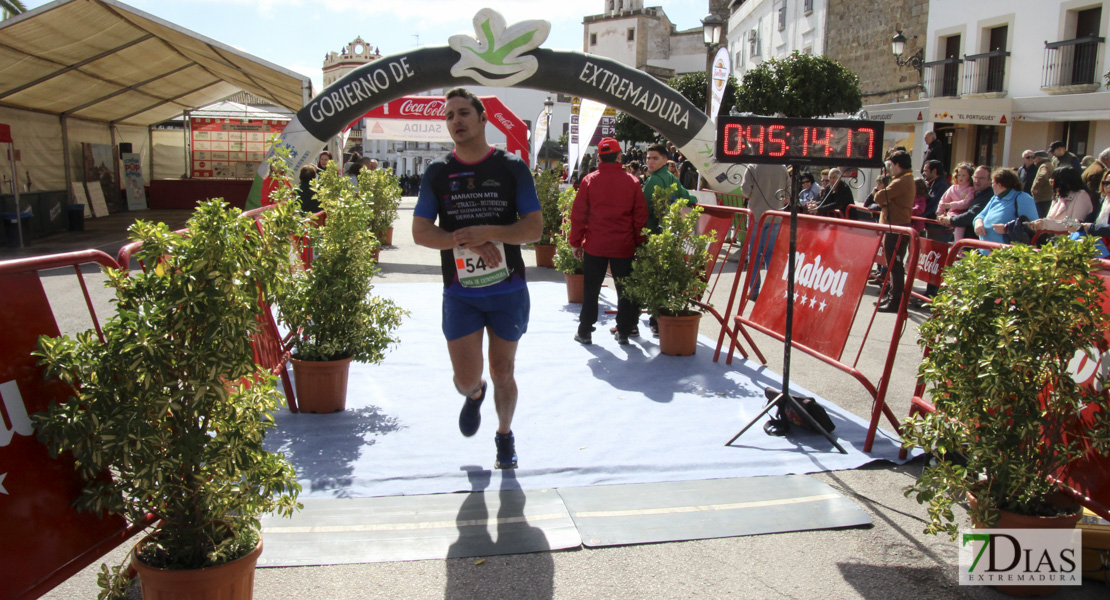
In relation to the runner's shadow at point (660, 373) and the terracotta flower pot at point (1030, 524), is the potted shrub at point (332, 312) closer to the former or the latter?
the runner's shadow at point (660, 373)

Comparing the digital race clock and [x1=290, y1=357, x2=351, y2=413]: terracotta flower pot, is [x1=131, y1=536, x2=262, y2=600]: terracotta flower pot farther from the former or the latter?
the digital race clock

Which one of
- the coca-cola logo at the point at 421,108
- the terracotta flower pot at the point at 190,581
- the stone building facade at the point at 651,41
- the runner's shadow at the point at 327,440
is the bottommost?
the runner's shadow at the point at 327,440

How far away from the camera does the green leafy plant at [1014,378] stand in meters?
3.02

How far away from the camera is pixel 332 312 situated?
516cm

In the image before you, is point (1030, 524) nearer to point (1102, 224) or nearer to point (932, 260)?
point (1102, 224)

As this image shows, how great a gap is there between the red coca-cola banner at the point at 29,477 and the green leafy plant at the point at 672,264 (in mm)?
4772

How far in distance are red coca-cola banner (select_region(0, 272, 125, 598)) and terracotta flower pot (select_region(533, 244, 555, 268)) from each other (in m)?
9.99

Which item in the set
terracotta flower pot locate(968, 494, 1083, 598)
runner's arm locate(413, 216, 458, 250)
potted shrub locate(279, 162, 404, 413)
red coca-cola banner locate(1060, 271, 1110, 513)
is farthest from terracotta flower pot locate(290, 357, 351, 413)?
red coca-cola banner locate(1060, 271, 1110, 513)

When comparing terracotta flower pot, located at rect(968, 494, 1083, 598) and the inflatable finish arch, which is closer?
terracotta flower pot, located at rect(968, 494, 1083, 598)

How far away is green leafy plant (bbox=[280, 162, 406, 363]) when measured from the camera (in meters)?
5.11

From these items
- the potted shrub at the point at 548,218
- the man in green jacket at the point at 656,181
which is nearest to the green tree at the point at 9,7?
the potted shrub at the point at 548,218

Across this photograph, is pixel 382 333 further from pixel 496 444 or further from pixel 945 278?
pixel 945 278

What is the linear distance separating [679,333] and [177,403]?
16.2 feet

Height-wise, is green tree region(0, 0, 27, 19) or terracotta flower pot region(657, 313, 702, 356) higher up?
green tree region(0, 0, 27, 19)
